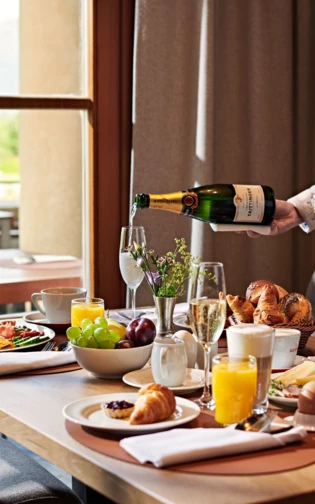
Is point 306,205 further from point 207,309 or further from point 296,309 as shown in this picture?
point 207,309

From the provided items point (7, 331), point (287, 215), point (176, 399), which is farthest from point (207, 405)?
point (287, 215)

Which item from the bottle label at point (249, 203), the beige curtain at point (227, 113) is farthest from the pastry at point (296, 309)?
the beige curtain at point (227, 113)

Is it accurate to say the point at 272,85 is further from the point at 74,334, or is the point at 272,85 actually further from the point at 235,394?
the point at 235,394

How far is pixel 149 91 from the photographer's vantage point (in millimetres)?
3049

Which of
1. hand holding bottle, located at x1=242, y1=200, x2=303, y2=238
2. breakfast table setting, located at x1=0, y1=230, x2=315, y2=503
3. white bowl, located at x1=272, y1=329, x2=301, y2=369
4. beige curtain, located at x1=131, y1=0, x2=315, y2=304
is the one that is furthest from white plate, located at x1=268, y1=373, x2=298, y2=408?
beige curtain, located at x1=131, y1=0, x2=315, y2=304

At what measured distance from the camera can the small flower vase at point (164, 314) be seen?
66.8 inches

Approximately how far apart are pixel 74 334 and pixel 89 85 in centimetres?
174

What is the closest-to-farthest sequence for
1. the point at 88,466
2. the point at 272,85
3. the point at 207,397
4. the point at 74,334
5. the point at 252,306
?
the point at 88,466, the point at 207,397, the point at 74,334, the point at 252,306, the point at 272,85

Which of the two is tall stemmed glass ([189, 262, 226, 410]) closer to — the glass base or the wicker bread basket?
the glass base

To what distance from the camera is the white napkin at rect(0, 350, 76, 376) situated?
156cm

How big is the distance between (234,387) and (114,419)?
0.62ft

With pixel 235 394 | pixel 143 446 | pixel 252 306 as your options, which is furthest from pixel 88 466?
pixel 252 306

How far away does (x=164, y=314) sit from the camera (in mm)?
1714

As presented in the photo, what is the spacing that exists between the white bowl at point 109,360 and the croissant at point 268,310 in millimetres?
298
